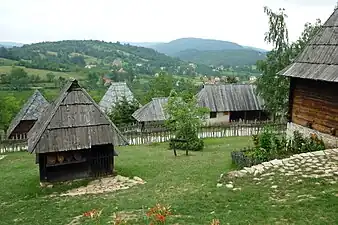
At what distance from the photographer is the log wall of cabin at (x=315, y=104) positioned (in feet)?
49.2

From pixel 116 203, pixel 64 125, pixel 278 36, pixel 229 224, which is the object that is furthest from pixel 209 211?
pixel 278 36

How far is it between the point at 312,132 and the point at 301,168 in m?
4.60

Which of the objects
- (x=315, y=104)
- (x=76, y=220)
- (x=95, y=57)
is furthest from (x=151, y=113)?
(x=95, y=57)

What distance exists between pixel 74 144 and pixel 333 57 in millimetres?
10786

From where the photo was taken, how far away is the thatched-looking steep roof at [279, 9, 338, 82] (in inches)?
580

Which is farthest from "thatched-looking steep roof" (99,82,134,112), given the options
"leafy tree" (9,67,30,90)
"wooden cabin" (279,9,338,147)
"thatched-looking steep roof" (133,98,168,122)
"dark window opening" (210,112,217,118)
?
"leafy tree" (9,67,30,90)

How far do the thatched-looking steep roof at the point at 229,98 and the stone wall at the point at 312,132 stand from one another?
842 inches

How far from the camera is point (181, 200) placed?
1052cm

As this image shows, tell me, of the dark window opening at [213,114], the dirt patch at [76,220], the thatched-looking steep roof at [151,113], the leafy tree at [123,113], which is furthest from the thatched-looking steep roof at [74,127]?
the dark window opening at [213,114]

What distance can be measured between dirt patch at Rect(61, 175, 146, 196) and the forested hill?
119961mm

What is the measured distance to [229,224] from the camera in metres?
8.14

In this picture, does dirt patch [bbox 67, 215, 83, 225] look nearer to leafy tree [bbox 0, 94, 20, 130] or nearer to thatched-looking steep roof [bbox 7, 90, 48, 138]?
thatched-looking steep roof [bbox 7, 90, 48, 138]

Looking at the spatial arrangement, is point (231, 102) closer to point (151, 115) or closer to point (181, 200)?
point (151, 115)

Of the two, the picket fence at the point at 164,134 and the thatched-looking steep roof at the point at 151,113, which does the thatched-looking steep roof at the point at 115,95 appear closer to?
the thatched-looking steep roof at the point at 151,113
